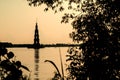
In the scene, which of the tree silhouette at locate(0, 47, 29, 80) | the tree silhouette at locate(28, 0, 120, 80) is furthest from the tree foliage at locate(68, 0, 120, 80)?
the tree silhouette at locate(0, 47, 29, 80)

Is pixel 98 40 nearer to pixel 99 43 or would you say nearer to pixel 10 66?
pixel 99 43

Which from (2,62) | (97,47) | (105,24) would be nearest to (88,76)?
(97,47)

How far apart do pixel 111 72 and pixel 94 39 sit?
152cm

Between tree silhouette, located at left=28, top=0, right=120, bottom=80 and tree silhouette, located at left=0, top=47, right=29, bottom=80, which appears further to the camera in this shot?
tree silhouette, located at left=28, top=0, right=120, bottom=80

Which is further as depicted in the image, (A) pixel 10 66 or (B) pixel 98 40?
(B) pixel 98 40

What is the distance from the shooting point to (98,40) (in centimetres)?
1161

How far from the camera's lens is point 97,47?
38.0 ft

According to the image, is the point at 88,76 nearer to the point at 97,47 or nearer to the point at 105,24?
the point at 97,47

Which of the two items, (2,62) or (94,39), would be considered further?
(94,39)

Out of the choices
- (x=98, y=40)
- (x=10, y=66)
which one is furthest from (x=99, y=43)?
(x=10, y=66)

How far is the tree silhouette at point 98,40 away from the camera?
11.4 metres

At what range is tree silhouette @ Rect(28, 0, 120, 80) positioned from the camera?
37.2 feet

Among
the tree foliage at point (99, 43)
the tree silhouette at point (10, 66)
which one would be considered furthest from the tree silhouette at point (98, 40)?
the tree silhouette at point (10, 66)

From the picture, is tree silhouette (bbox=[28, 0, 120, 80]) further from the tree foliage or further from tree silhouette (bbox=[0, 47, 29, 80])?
tree silhouette (bbox=[0, 47, 29, 80])
